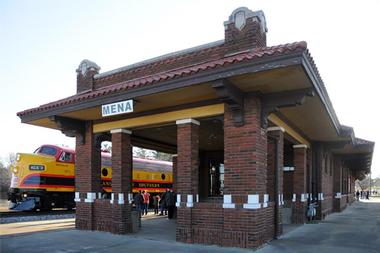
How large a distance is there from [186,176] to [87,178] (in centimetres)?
415

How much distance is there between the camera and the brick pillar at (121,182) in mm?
11672

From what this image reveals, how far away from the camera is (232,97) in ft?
28.6

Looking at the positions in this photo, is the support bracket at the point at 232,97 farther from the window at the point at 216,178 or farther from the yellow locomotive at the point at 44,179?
the yellow locomotive at the point at 44,179

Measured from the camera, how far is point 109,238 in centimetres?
1100

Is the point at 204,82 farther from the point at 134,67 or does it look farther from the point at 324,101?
the point at 134,67

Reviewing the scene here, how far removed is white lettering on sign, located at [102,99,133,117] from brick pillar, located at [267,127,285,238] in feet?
13.0

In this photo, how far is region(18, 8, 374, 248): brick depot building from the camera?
8539 millimetres

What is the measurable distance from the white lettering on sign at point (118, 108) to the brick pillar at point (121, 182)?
1868 millimetres

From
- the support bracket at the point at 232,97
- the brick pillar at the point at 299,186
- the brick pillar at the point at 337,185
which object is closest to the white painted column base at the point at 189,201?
the support bracket at the point at 232,97

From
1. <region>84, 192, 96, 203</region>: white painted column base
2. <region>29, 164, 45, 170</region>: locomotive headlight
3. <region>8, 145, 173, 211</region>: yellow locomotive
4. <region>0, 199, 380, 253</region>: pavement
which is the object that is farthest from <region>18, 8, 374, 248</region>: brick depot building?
<region>8, 145, 173, 211</region>: yellow locomotive

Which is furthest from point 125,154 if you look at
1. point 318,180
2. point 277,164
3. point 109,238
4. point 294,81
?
point 318,180

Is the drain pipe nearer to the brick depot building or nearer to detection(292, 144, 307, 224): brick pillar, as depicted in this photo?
the brick depot building

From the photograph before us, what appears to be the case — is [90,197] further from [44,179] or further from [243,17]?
[44,179]

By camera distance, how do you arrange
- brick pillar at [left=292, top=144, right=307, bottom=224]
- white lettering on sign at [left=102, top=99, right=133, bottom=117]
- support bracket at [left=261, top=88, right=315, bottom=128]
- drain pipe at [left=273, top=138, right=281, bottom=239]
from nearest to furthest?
support bracket at [left=261, top=88, right=315, bottom=128], white lettering on sign at [left=102, top=99, right=133, bottom=117], drain pipe at [left=273, top=138, right=281, bottom=239], brick pillar at [left=292, top=144, right=307, bottom=224]
